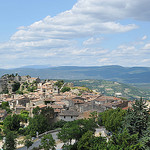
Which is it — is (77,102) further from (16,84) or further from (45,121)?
(16,84)

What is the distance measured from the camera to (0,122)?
66.8 meters

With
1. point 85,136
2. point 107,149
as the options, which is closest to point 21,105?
point 85,136

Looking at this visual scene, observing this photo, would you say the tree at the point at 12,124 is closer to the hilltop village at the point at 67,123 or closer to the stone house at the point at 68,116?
the hilltop village at the point at 67,123

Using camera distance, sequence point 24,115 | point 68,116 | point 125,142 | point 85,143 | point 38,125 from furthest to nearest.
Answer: point 24,115
point 68,116
point 38,125
point 85,143
point 125,142

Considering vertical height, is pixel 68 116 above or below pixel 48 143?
above

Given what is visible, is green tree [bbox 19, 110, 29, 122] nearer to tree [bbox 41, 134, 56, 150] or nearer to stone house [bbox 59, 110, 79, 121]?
stone house [bbox 59, 110, 79, 121]

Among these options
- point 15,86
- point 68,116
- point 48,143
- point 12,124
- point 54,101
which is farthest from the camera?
point 15,86

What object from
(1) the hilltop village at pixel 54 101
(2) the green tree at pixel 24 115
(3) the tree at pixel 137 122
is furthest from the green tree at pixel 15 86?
(3) the tree at pixel 137 122

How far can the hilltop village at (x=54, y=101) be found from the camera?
62594 mm

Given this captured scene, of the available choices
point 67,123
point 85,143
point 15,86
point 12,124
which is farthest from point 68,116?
point 15,86

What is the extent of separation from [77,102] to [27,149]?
28.4 meters

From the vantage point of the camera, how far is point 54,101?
72062 mm

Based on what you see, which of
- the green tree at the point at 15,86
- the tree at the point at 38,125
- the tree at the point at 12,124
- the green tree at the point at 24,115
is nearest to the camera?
the tree at the point at 38,125

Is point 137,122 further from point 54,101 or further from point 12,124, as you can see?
point 54,101
